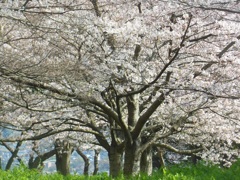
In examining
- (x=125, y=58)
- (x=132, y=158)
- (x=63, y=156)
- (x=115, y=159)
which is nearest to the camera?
(x=125, y=58)

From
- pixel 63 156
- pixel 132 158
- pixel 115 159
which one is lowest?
pixel 132 158

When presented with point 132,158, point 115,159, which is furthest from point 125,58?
point 115,159

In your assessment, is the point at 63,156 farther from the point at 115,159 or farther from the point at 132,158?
the point at 132,158

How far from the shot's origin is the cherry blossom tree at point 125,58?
6383 mm

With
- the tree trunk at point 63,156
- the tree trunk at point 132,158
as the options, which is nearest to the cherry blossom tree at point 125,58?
the tree trunk at point 132,158

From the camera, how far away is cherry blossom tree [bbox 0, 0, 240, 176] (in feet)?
20.9

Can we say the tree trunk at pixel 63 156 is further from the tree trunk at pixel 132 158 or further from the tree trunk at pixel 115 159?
the tree trunk at pixel 132 158

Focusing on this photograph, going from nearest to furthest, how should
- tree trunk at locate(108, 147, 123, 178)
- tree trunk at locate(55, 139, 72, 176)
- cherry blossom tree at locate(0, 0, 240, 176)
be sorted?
cherry blossom tree at locate(0, 0, 240, 176)
tree trunk at locate(108, 147, 123, 178)
tree trunk at locate(55, 139, 72, 176)

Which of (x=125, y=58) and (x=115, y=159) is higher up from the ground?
(x=125, y=58)

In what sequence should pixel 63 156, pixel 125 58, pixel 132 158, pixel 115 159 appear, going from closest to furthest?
pixel 125 58 → pixel 132 158 → pixel 115 159 → pixel 63 156

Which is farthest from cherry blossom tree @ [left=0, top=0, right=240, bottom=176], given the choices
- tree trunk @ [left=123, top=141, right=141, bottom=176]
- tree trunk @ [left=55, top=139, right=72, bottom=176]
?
tree trunk @ [left=55, top=139, right=72, bottom=176]

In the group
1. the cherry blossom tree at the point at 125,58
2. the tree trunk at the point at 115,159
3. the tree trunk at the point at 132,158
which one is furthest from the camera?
the tree trunk at the point at 115,159

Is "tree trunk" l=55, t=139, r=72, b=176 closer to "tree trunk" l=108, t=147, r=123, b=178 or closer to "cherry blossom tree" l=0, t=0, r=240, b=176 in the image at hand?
"cherry blossom tree" l=0, t=0, r=240, b=176

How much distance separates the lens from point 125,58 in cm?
772
